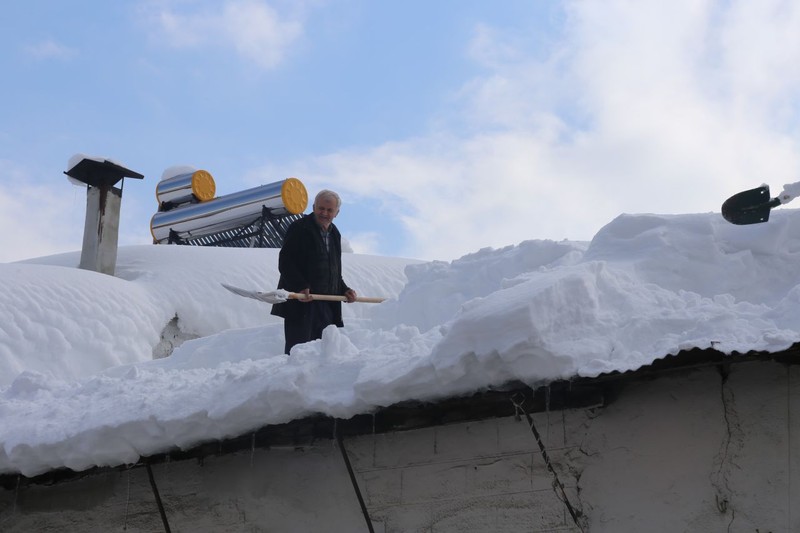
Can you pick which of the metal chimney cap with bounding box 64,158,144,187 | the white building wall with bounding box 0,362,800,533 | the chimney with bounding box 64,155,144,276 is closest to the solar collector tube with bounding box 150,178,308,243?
the chimney with bounding box 64,155,144,276

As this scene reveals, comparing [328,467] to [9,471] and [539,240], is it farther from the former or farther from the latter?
[539,240]

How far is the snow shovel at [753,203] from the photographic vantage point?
3438 mm

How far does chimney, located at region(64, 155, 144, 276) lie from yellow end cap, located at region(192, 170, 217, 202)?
10.9 ft

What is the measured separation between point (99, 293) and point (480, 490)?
222 inches

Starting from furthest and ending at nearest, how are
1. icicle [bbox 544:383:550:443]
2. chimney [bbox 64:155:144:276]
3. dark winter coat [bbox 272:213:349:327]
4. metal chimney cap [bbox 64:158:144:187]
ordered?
1. metal chimney cap [bbox 64:158:144:187]
2. chimney [bbox 64:155:144:276]
3. dark winter coat [bbox 272:213:349:327]
4. icicle [bbox 544:383:550:443]

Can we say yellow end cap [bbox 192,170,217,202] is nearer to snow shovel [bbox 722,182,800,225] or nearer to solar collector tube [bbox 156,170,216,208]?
solar collector tube [bbox 156,170,216,208]

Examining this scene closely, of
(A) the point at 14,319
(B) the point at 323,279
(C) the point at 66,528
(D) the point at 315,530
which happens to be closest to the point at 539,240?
(B) the point at 323,279

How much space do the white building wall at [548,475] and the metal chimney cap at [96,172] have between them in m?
7.45

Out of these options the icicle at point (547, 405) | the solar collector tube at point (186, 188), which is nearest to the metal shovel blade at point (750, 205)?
the icicle at point (547, 405)

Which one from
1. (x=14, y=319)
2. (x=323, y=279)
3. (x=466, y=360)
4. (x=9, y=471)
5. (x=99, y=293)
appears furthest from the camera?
(x=99, y=293)

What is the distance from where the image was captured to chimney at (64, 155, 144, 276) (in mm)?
10148

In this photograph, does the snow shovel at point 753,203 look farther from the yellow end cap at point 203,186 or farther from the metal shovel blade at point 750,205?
the yellow end cap at point 203,186

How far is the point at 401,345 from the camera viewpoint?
3.49 meters

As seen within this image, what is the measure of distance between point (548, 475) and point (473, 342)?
59 centimetres
